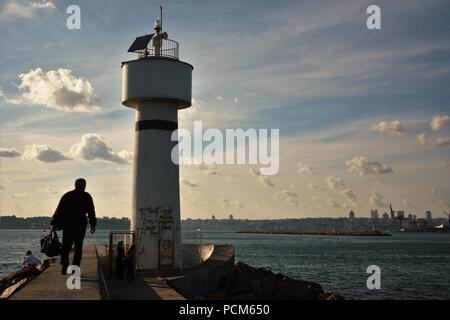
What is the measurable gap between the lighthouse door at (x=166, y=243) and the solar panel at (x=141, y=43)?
7.04 meters

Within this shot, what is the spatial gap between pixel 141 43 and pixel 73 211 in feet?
37.3

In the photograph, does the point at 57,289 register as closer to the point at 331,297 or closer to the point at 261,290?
the point at 261,290

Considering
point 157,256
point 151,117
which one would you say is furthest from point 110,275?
point 151,117

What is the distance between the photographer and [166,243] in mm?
20297

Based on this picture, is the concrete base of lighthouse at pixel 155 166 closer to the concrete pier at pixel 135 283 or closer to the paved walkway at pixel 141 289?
the concrete pier at pixel 135 283

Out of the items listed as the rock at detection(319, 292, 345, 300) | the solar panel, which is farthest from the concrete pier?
the solar panel

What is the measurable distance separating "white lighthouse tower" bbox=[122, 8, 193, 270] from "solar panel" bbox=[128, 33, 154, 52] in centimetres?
67

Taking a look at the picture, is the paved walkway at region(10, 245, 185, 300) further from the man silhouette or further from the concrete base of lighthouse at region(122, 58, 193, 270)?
the concrete base of lighthouse at region(122, 58, 193, 270)

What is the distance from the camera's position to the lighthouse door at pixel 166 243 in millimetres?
20000

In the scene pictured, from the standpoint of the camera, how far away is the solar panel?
69.2 feet

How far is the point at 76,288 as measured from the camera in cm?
1104

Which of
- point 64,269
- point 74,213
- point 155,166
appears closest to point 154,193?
point 155,166

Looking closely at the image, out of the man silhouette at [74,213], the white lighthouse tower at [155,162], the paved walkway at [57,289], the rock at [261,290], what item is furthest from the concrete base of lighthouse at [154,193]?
the man silhouette at [74,213]
